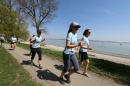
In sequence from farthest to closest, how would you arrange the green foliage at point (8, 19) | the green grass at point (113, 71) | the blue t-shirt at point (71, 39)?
the green foliage at point (8, 19)
the green grass at point (113, 71)
the blue t-shirt at point (71, 39)

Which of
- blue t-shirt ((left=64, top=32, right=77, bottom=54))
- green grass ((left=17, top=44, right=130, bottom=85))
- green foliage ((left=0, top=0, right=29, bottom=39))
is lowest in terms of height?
green grass ((left=17, top=44, right=130, bottom=85))

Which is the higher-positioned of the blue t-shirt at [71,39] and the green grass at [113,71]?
the blue t-shirt at [71,39]

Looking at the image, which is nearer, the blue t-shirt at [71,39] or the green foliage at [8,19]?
the blue t-shirt at [71,39]

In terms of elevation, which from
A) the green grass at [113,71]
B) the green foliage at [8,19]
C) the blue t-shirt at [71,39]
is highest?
the green foliage at [8,19]

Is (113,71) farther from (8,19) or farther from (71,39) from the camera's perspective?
(8,19)

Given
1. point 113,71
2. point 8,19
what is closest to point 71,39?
point 113,71

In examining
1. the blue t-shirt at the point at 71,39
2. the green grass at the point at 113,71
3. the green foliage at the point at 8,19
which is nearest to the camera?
the blue t-shirt at the point at 71,39

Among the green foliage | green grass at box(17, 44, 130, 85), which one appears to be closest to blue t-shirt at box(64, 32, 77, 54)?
green grass at box(17, 44, 130, 85)

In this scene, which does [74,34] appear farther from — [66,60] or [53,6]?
[53,6]

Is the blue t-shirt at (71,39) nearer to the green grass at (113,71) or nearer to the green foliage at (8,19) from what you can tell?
the green grass at (113,71)

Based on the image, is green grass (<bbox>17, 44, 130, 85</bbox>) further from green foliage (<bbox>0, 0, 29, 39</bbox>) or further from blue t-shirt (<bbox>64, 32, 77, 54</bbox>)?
green foliage (<bbox>0, 0, 29, 39</bbox>)

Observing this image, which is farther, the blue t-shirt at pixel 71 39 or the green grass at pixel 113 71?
the green grass at pixel 113 71

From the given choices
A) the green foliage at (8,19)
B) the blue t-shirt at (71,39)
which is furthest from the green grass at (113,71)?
the green foliage at (8,19)

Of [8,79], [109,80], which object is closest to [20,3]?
[8,79]
